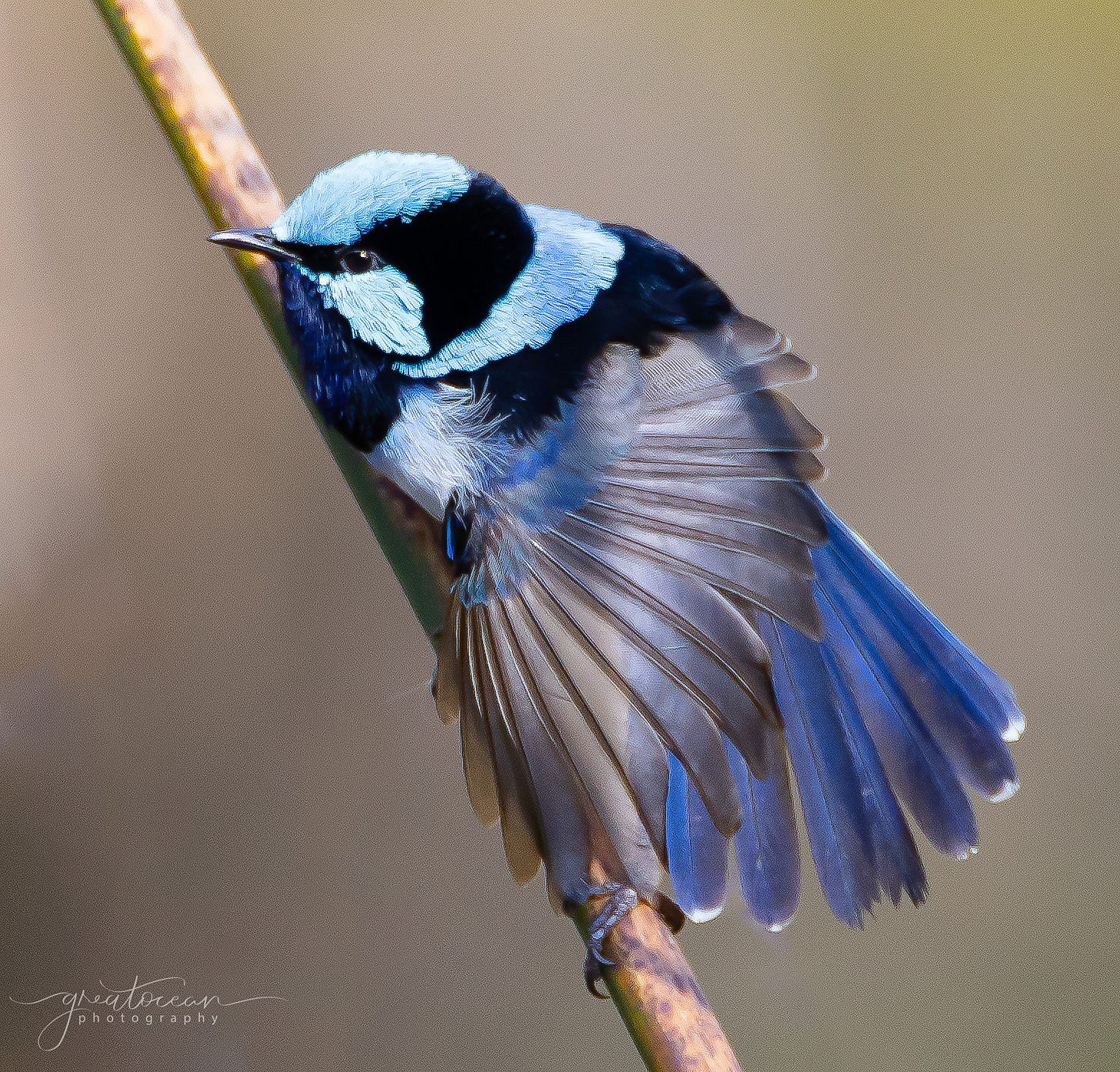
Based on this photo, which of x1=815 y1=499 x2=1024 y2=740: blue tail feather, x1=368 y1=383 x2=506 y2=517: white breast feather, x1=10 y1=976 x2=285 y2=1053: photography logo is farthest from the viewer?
x1=10 y1=976 x2=285 y2=1053: photography logo

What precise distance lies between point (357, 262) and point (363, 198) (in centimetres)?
5

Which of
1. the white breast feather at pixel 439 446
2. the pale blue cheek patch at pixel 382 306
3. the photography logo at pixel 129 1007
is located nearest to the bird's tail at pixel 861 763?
the white breast feather at pixel 439 446

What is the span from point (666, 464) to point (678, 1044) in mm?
357

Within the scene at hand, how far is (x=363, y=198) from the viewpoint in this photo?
77 centimetres

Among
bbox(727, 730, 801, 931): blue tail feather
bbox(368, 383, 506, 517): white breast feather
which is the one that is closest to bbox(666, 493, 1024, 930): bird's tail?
bbox(727, 730, 801, 931): blue tail feather

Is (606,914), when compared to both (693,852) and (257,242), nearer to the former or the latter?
(693,852)

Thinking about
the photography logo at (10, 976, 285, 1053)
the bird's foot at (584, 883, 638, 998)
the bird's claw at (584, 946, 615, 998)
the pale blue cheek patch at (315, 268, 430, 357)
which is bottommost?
the photography logo at (10, 976, 285, 1053)

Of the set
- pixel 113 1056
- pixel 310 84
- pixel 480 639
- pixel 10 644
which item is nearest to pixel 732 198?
pixel 310 84

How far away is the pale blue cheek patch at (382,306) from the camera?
31.0 inches

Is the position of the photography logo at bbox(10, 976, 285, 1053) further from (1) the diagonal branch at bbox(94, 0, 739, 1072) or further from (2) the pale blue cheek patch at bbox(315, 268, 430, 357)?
(2) the pale blue cheek patch at bbox(315, 268, 430, 357)

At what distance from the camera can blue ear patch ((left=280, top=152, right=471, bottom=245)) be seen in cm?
77

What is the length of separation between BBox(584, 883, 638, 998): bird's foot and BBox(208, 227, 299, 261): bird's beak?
1.62 feet

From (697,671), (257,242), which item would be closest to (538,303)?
(257,242)

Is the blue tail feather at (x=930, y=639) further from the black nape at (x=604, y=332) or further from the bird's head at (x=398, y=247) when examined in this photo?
the bird's head at (x=398, y=247)
